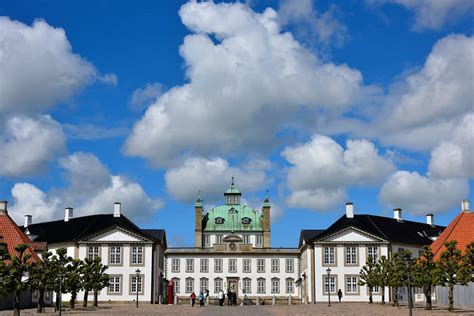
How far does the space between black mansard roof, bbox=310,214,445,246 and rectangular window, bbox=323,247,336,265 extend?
1.43 meters

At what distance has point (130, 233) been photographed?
7044 cm

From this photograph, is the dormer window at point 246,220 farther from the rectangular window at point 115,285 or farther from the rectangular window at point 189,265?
the rectangular window at point 115,285

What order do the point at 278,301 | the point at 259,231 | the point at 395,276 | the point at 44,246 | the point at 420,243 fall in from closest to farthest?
1. the point at 395,276
2. the point at 44,246
3. the point at 420,243
4. the point at 278,301
5. the point at 259,231

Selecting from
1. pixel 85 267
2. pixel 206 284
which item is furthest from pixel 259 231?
pixel 85 267

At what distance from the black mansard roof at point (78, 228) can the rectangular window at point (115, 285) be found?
4.82m

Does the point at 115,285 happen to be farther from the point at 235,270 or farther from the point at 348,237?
the point at 348,237

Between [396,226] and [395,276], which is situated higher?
[396,226]

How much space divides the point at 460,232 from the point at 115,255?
3241cm

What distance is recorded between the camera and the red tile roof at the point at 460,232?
5875cm

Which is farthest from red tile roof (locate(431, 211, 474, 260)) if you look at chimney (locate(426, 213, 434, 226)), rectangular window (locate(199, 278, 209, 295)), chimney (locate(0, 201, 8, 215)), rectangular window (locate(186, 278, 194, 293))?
chimney (locate(0, 201, 8, 215))

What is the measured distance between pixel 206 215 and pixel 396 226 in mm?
33315

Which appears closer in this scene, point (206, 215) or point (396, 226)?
point (396, 226)

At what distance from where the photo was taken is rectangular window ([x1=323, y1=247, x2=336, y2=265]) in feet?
235

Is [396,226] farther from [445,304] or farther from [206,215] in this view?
[206,215]
